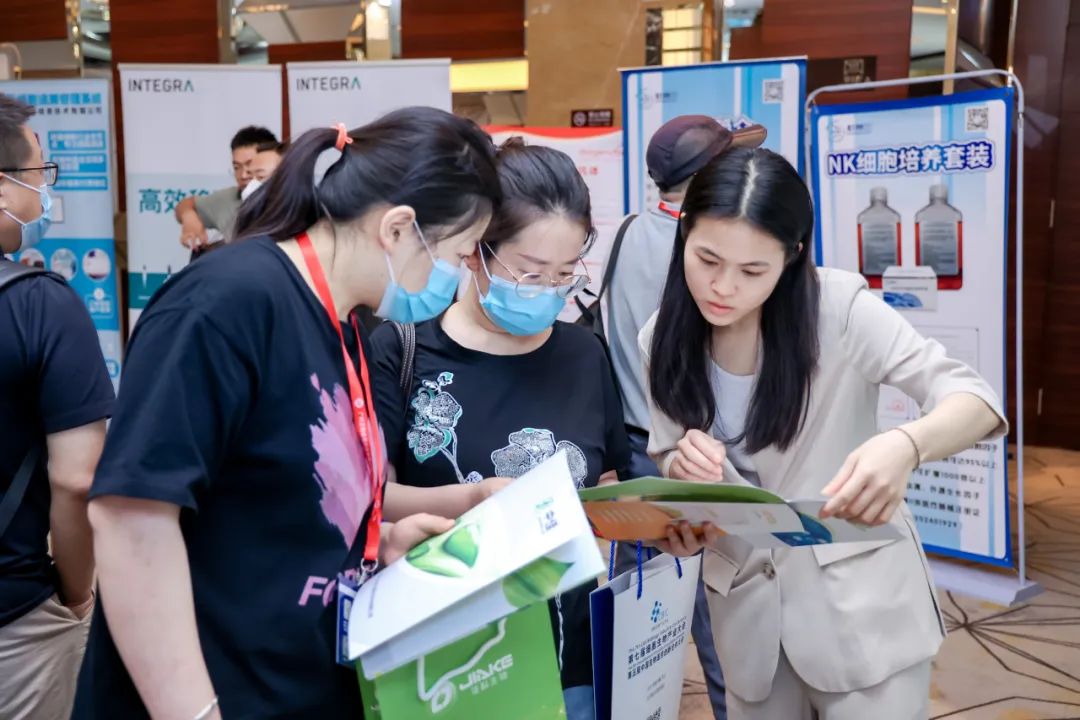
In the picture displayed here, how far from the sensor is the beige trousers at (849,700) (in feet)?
4.69

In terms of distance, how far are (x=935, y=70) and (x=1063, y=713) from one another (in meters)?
3.26

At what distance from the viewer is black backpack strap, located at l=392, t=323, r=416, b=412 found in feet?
4.94

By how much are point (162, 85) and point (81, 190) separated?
0.74 m

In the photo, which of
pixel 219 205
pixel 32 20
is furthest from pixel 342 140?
pixel 32 20

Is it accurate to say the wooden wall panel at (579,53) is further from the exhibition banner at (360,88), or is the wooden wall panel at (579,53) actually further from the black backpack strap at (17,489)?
the black backpack strap at (17,489)

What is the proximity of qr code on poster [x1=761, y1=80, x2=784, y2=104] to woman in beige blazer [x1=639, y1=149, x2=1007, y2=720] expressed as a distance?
8.64 ft

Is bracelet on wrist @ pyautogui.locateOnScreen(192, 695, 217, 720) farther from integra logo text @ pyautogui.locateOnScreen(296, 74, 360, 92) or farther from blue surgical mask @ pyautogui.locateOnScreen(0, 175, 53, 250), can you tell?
integra logo text @ pyautogui.locateOnScreen(296, 74, 360, 92)

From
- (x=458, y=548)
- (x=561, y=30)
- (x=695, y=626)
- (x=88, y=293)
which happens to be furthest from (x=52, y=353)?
(x=561, y=30)

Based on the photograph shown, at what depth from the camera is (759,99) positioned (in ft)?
13.1

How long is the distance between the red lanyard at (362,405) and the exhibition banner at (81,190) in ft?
14.2

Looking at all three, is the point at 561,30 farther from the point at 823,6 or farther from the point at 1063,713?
the point at 1063,713

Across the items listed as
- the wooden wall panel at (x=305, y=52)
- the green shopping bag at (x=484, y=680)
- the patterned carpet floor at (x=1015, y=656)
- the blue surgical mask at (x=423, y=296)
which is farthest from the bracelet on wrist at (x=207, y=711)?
the wooden wall panel at (x=305, y=52)

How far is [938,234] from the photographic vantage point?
12.0ft

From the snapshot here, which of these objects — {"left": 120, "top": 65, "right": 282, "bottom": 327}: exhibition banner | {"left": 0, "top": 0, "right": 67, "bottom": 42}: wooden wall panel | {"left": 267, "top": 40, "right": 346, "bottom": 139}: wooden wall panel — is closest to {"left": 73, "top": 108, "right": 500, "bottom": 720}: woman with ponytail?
{"left": 120, "top": 65, "right": 282, "bottom": 327}: exhibition banner
